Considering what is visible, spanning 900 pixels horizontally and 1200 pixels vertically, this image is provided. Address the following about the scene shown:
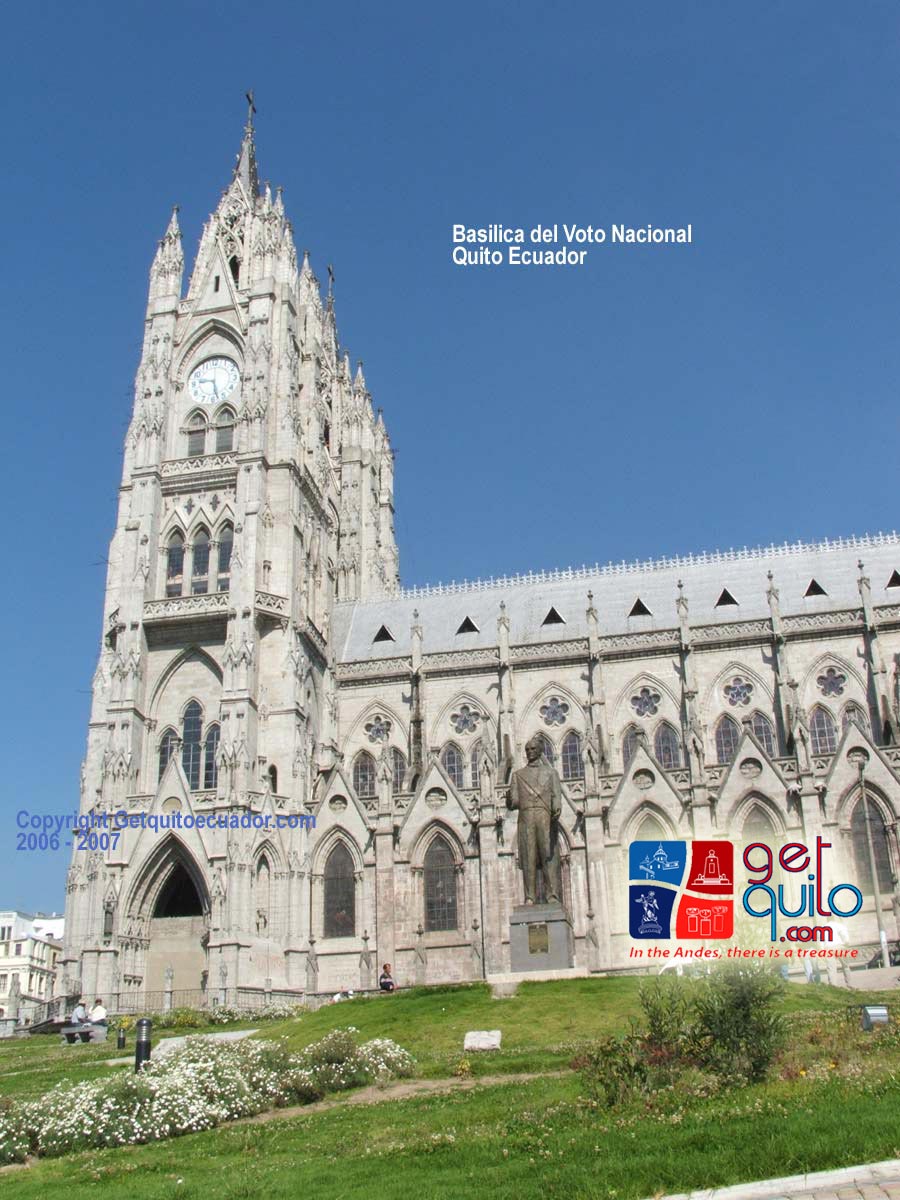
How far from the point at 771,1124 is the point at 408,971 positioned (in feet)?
111

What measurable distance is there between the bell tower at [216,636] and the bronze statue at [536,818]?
60.5 ft

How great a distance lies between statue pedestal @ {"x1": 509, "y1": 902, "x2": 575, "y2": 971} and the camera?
28172mm

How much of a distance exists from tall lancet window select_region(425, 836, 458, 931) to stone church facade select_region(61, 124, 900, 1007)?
A: 0.53 feet

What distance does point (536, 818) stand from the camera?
91.8ft

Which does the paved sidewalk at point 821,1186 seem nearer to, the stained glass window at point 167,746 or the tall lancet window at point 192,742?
the tall lancet window at point 192,742

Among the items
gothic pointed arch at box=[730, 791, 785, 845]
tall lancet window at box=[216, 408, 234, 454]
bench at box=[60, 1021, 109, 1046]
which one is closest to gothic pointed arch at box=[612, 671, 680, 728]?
gothic pointed arch at box=[730, 791, 785, 845]

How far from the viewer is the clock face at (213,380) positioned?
55906mm

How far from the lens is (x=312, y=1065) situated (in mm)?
19516

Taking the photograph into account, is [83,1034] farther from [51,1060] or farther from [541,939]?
[541,939]

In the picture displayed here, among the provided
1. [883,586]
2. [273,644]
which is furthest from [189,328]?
[883,586]

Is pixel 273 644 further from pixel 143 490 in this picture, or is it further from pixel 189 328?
pixel 189 328

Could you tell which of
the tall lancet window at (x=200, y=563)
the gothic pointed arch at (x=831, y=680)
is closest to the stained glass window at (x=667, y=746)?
the gothic pointed arch at (x=831, y=680)

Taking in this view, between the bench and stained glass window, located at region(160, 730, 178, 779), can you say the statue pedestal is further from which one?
stained glass window, located at region(160, 730, 178, 779)

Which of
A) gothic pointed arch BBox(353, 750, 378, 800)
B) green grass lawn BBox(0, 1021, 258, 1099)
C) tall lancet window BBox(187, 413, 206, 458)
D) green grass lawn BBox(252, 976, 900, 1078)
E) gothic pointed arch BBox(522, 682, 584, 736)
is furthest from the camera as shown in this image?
tall lancet window BBox(187, 413, 206, 458)
